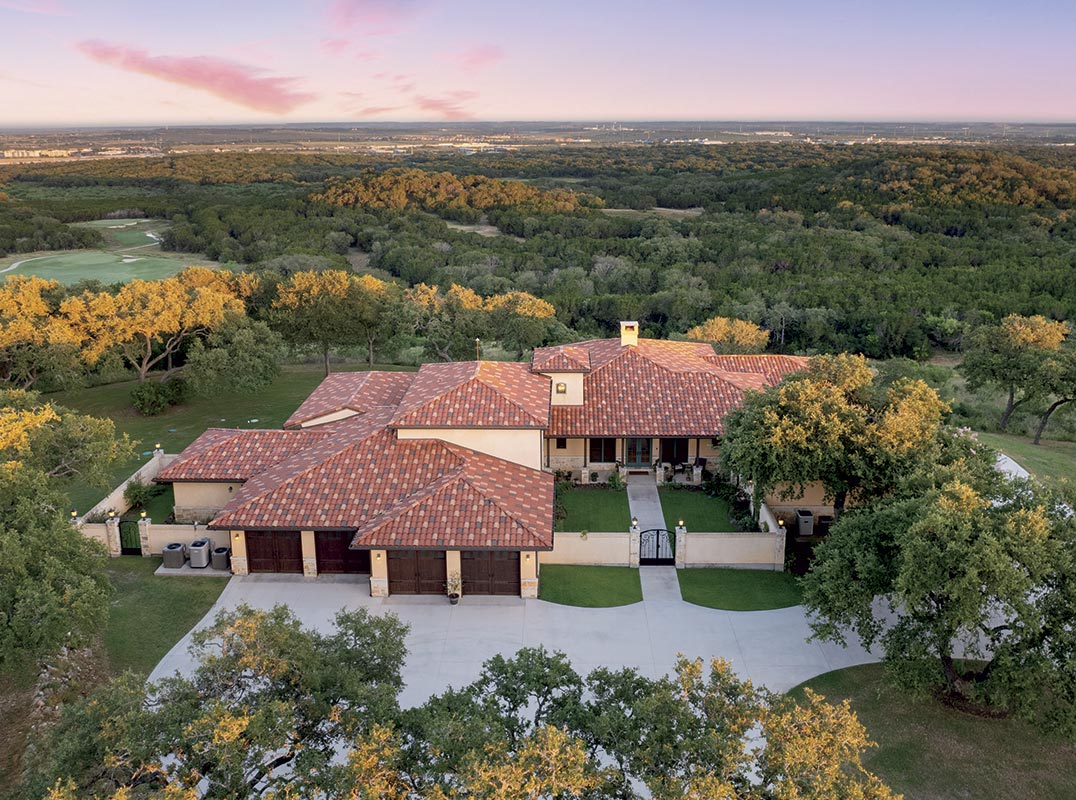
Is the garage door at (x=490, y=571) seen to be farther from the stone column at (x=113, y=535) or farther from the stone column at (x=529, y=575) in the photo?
the stone column at (x=113, y=535)

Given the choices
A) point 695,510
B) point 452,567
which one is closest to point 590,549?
point 452,567

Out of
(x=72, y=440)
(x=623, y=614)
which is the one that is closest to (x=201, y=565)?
(x=72, y=440)

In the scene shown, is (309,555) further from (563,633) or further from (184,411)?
(184,411)

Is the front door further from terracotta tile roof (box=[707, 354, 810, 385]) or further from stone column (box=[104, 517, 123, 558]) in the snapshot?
stone column (box=[104, 517, 123, 558])

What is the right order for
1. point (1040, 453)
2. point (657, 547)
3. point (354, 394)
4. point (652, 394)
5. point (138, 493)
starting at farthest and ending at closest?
point (1040, 453) → point (652, 394) → point (354, 394) → point (138, 493) → point (657, 547)

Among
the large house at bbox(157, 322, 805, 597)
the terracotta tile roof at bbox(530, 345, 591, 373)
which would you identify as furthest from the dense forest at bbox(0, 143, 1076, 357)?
the large house at bbox(157, 322, 805, 597)

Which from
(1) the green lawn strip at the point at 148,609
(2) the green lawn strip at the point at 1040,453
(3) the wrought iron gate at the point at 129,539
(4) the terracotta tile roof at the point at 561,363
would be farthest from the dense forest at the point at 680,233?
(1) the green lawn strip at the point at 148,609

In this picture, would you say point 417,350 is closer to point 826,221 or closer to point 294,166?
point 826,221
